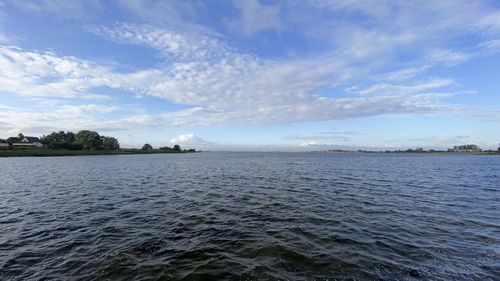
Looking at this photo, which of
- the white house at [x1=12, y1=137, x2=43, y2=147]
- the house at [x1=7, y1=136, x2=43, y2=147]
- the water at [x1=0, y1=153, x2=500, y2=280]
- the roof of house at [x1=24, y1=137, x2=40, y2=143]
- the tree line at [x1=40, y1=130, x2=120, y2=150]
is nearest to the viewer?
the water at [x1=0, y1=153, x2=500, y2=280]

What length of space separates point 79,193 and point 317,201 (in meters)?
27.5

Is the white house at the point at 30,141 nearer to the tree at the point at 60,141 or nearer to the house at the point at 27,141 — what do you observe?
the house at the point at 27,141

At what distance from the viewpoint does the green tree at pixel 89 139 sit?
175m

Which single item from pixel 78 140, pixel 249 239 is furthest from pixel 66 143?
pixel 249 239

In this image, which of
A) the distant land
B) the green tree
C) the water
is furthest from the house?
the water

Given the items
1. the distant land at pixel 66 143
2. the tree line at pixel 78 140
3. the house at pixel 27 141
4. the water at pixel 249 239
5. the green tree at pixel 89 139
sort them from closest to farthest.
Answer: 1. the water at pixel 249 239
2. the distant land at pixel 66 143
3. the tree line at pixel 78 140
4. the house at pixel 27 141
5. the green tree at pixel 89 139

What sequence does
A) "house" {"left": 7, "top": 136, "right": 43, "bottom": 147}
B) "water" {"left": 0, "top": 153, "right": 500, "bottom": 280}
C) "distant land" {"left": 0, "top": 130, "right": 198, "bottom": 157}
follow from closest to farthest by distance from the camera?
"water" {"left": 0, "top": 153, "right": 500, "bottom": 280} < "distant land" {"left": 0, "top": 130, "right": 198, "bottom": 157} < "house" {"left": 7, "top": 136, "right": 43, "bottom": 147}

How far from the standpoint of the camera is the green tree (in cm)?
17512

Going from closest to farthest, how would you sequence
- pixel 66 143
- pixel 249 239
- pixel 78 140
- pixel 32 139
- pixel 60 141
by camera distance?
1. pixel 249 239
2. pixel 66 143
3. pixel 60 141
4. pixel 78 140
5. pixel 32 139

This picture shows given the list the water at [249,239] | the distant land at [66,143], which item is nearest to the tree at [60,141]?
the distant land at [66,143]

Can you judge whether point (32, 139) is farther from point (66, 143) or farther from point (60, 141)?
point (66, 143)

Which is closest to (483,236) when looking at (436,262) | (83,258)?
(436,262)

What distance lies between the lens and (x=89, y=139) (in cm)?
17775

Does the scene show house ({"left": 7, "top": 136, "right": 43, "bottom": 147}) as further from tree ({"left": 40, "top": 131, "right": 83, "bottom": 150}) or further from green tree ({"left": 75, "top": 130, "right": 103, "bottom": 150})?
green tree ({"left": 75, "top": 130, "right": 103, "bottom": 150})
